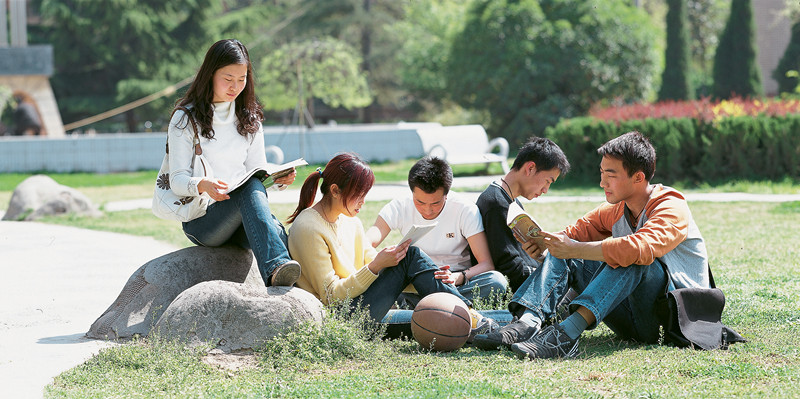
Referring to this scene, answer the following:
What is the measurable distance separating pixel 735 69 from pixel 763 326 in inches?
821

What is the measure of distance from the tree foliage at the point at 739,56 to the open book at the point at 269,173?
21.6 meters

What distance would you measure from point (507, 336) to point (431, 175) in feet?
3.41

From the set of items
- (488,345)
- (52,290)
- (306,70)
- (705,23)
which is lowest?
(52,290)

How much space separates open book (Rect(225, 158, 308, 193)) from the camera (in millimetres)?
4543

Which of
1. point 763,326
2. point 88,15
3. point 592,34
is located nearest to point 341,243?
point 763,326

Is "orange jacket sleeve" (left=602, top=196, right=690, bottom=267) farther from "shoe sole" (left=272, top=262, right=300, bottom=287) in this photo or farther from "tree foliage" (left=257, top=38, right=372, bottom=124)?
"tree foliage" (left=257, top=38, right=372, bottom=124)

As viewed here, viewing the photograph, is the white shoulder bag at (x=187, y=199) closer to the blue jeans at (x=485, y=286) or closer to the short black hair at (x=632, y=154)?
the blue jeans at (x=485, y=286)

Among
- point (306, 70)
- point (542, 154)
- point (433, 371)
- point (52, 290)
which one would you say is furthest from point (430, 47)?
point (433, 371)

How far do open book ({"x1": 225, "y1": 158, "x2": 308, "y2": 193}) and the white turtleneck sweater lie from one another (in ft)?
0.12

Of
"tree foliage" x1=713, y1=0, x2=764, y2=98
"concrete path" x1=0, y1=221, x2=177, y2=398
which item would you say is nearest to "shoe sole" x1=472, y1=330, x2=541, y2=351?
"concrete path" x1=0, y1=221, x2=177, y2=398

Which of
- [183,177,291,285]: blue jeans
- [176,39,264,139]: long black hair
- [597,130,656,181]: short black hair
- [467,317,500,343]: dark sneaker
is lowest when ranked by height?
[467,317,500,343]: dark sneaker

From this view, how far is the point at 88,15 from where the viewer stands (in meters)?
30.5

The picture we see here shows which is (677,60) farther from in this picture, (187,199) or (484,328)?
(187,199)

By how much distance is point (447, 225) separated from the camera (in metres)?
5.34
